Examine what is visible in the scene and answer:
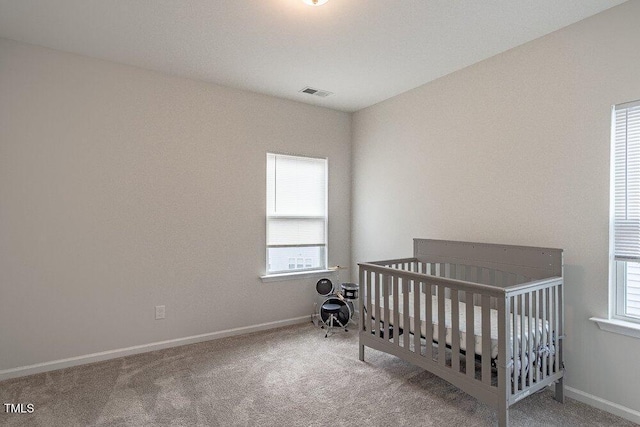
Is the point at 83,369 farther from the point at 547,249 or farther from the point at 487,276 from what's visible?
the point at 547,249

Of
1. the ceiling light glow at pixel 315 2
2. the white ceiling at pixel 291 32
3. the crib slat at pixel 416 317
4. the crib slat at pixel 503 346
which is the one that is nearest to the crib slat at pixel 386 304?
the crib slat at pixel 416 317

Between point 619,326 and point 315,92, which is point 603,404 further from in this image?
point 315,92

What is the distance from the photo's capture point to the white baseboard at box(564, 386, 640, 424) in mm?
1996

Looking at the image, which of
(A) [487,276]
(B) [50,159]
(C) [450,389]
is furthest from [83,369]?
(A) [487,276]

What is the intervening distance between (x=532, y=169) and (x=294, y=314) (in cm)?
264

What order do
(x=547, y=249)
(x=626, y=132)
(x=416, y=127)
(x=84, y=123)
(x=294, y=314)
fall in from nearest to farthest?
(x=626, y=132) → (x=547, y=249) → (x=84, y=123) → (x=416, y=127) → (x=294, y=314)

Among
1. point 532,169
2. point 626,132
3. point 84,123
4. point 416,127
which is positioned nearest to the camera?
point 626,132

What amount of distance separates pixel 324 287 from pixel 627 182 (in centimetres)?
263

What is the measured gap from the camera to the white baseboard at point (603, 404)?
200 cm

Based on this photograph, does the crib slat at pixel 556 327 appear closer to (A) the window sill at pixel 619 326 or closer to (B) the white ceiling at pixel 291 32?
(A) the window sill at pixel 619 326

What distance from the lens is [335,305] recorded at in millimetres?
3527

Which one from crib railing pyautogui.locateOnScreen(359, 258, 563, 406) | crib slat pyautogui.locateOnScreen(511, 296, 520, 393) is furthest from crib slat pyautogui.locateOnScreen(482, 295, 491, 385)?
crib slat pyautogui.locateOnScreen(511, 296, 520, 393)

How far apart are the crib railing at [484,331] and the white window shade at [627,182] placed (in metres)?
0.43

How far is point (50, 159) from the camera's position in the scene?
263cm
